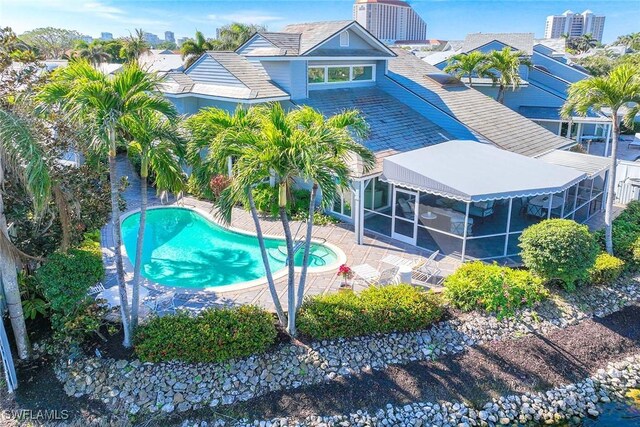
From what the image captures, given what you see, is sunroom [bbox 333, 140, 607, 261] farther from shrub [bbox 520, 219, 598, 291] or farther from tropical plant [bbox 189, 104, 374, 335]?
Result: tropical plant [bbox 189, 104, 374, 335]

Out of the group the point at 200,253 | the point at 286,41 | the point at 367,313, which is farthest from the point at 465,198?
the point at 286,41

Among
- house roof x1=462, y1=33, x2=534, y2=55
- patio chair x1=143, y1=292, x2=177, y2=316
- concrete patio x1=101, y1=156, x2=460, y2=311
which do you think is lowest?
concrete patio x1=101, y1=156, x2=460, y2=311

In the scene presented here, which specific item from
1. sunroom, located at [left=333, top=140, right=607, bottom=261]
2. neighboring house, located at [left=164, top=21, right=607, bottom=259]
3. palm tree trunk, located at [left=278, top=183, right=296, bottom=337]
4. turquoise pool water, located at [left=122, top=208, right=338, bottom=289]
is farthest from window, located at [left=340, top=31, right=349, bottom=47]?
palm tree trunk, located at [left=278, top=183, right=296, bottom=337]

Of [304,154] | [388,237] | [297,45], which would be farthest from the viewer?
[297,45]

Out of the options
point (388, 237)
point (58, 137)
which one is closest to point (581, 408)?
point (388, 237)

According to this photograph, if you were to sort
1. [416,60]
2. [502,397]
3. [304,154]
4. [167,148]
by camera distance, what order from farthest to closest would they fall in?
[416,60] < [502,397] < [167,148] < [304,154]

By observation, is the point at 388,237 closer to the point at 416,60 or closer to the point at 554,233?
the point at 554,233
